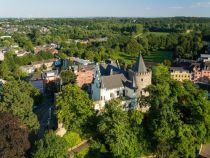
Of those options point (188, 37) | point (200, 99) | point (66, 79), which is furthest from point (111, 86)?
point (188, 37)

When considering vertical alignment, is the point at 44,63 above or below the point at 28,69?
above

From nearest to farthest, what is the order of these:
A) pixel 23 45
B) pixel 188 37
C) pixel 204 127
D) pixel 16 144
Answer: pixel 16 144, pixel 204 127, pixel 188 37, pixel 23 45

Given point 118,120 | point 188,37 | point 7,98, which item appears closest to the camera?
point 118,120

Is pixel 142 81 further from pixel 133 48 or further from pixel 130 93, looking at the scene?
pixel 133 48

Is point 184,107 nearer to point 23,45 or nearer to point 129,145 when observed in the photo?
point 129,145

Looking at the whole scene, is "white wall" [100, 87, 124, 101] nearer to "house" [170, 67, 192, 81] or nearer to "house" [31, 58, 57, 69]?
"house" [170, 67, 192, 81]

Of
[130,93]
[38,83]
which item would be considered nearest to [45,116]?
[130,93]

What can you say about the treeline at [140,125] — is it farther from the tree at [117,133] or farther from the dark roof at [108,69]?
the dark roof at [108,69]
